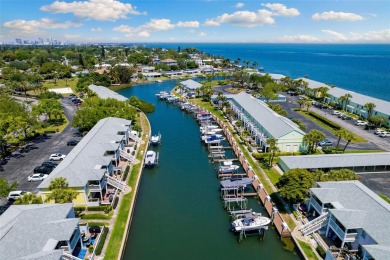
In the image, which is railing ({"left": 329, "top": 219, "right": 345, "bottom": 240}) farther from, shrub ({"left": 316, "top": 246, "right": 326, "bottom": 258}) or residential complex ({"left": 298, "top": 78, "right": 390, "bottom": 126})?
residential complex ({"left": 298, "top": 78, "right": 390, "bottom": 126})

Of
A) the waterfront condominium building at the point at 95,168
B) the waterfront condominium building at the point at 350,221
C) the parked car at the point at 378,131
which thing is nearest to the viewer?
the waterfront condominium building at the point at 350,221

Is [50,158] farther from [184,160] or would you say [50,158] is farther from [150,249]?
[150,249]

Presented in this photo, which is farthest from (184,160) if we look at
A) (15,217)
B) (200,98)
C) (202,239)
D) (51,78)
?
(51,78)

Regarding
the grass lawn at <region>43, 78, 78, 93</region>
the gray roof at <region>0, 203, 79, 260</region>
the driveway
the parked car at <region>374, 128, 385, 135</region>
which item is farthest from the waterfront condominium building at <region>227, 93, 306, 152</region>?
the grass lawn at <region>43, 78, 78, 93</region>

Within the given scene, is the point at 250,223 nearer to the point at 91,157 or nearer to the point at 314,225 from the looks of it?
the point at 314,225

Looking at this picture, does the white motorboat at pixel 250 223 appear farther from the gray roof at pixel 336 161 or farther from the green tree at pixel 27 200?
the green tree at pixel 27 200

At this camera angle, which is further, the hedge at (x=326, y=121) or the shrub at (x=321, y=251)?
the hedge at (x=326, y=121)

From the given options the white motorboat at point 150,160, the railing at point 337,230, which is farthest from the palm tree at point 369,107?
the white motorboat at point 150,160

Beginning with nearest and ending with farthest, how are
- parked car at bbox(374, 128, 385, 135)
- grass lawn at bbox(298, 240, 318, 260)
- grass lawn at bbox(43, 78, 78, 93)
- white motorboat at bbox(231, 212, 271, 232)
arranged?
grass lawn at bbox(298, 240, 318, 260), white motorboat at bbox(231, 212, 271, 232), parked car at bbox(374, 128, 385, 135), grass lawn at bbox(43, 78, 78, 93)
